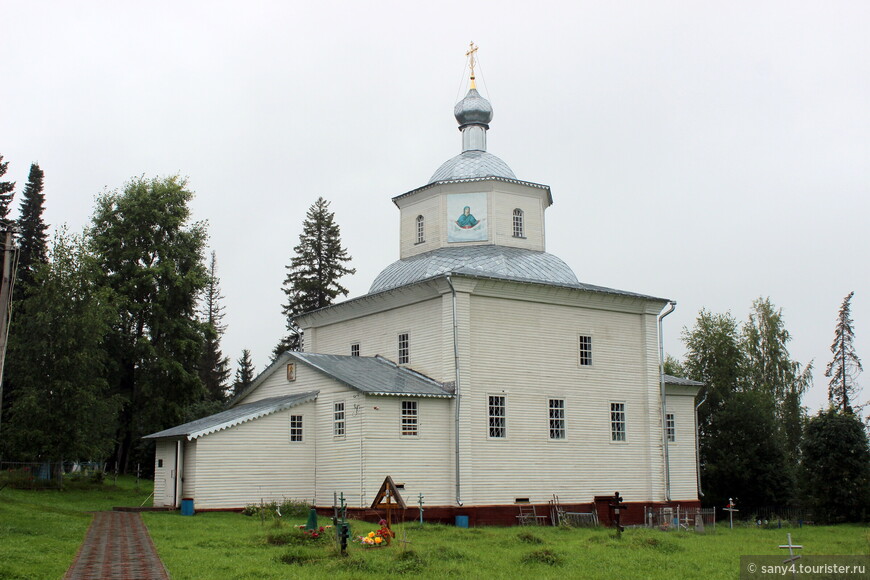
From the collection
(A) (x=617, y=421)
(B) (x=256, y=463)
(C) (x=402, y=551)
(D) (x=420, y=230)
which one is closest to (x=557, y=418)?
(A) (x=617, y=421)

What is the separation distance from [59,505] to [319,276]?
1031 inches

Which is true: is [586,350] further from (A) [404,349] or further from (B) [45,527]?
(B) [45,527]

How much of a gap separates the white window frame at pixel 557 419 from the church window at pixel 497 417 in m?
1.87

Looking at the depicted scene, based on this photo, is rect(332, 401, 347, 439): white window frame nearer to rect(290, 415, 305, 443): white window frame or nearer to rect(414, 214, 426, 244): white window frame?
rect(290, 415, 305, 443): white window frame

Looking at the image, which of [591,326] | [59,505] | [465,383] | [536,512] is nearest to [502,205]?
[591,326]

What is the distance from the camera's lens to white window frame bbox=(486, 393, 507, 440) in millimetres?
28203

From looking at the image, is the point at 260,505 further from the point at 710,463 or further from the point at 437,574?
the point at 710,463

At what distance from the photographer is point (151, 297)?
42938 millimetres

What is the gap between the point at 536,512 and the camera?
28.2m

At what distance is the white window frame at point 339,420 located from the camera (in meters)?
27.0

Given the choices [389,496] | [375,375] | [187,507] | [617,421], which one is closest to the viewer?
[389,496]

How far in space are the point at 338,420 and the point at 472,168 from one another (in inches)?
465

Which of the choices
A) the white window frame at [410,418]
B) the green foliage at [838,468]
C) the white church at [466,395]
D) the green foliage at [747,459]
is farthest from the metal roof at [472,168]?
the green foliage at [747,459]

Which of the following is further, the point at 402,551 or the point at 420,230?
the point at 420,230
